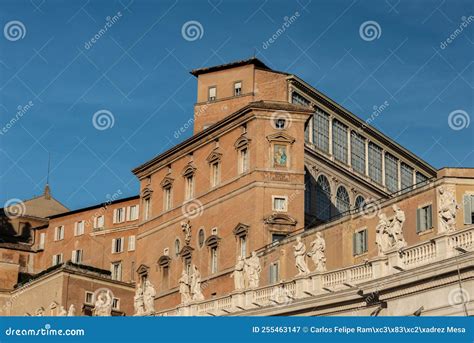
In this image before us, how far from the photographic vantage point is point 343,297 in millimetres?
43625

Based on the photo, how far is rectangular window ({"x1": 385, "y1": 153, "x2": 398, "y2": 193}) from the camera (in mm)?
94375

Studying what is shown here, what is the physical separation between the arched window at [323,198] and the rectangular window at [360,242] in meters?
24.2

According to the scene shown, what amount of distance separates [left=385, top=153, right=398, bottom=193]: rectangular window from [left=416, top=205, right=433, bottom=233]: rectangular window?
45359 millimetres

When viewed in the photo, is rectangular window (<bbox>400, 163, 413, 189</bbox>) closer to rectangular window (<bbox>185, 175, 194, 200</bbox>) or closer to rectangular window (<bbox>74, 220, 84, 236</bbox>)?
rectangular window (<bbox>185, 175, 194, 200</bbox>)

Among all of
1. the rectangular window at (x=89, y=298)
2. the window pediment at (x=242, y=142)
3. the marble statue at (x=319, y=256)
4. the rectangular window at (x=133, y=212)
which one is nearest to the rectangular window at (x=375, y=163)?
the rectangular window at (x=133, y=212)

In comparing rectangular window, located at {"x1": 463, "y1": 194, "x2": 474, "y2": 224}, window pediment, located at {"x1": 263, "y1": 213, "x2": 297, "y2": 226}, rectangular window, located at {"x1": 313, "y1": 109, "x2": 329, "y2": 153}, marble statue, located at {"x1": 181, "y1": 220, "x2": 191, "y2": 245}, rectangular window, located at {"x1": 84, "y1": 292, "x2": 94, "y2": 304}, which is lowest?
rectangular window, located at {"x1": 463, "y1": 194, "x2": 474, "y2": 224}

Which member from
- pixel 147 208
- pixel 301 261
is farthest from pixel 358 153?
pixel 301 261

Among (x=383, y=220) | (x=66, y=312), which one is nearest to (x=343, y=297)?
(x=383, y=220)

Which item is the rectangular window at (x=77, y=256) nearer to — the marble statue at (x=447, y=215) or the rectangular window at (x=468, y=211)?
the rectangular window at (x=468, y=211)

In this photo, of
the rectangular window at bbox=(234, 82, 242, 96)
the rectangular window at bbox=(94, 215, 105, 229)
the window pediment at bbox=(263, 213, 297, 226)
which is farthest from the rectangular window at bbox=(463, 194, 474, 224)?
the rectangular window at bbox=(94, 215, 105, 229)

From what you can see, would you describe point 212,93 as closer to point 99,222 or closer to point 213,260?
point 213,260

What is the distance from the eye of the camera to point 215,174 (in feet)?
240

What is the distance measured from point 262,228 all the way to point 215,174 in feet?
27.2

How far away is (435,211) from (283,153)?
75.4ft
